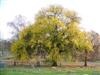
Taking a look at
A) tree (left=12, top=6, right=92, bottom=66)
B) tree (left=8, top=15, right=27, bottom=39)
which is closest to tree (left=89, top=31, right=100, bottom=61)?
tree (left=12, top=6, right=92, bottom=66)

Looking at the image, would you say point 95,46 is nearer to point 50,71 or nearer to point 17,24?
point 50,71

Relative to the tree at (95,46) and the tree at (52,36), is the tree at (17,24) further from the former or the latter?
the tree at (95,46)

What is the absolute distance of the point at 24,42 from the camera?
206 centimetres

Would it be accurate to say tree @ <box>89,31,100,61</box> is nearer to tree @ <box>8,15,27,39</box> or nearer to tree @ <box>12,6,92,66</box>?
tree @ <box>12,6,92,66</box>

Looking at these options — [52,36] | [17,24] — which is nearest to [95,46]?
[52,36]

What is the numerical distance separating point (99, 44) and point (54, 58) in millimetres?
324

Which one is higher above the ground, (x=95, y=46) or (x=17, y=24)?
(x=17, y=24)

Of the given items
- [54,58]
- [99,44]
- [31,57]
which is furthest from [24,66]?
[99,44]

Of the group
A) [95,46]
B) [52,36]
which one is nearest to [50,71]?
[52,36]

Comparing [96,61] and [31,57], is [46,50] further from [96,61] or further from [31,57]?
[96,61]

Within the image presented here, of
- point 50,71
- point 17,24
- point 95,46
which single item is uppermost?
point 17,24

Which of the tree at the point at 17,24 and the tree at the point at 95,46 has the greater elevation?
the tree at the point at 17,24

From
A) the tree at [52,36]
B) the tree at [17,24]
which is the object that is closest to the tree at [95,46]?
the tree at [52,36]

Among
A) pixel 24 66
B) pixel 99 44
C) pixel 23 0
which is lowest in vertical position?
pixel 24 66
